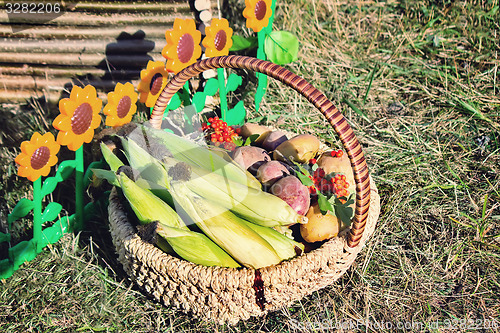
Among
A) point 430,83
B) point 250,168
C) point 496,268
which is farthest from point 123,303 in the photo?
point 430,83

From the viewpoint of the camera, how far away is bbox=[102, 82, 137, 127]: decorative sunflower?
Result: 237cm

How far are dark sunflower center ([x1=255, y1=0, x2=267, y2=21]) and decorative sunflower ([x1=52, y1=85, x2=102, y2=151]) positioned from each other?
1175mm

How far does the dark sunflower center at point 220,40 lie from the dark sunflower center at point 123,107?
2.09 ft

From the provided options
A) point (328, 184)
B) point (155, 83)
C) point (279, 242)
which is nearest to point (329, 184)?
point (328, 184)

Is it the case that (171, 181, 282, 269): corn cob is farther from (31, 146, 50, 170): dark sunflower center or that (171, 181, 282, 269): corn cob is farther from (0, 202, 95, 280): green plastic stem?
(0, 202, 95, 280): green plastic stem

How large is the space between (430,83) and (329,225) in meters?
2.14

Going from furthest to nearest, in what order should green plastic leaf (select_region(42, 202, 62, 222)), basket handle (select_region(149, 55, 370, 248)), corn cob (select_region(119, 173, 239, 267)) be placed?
1. green plastic leaf (select_region(42, 202, 62, 222))
2. corn cob (select_region(119, 173, 239, 267))
3. basket handle (select_region(149, 55, 370, 248))

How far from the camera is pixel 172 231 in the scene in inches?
76.7

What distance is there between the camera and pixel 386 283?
7.93 ft

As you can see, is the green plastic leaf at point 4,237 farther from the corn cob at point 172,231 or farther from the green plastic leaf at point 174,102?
the green plastic leaf at point 174,102

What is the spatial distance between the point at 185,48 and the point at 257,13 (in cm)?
58

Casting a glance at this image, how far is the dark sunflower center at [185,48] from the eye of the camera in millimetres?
2521

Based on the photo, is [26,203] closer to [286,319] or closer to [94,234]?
[94,234]

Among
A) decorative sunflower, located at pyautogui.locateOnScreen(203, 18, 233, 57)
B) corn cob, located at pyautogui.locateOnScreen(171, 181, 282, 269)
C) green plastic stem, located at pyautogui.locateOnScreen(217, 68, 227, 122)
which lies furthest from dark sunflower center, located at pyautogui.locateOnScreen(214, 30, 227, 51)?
corn cob, located at pyautogui.locateOnScreen(171, 181, 282, 269)
